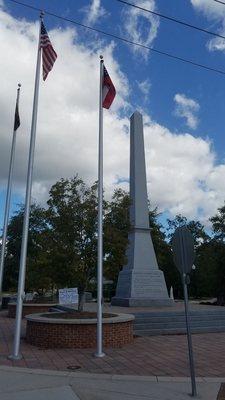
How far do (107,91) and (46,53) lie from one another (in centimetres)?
203

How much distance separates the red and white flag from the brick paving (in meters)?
6.94

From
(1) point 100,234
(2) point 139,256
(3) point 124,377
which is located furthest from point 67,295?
(3) point 124,377

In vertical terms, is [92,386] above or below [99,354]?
below

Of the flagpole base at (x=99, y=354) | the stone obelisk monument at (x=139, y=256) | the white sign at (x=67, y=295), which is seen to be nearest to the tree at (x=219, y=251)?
the stone obelisk monument at (x=139, y=256)

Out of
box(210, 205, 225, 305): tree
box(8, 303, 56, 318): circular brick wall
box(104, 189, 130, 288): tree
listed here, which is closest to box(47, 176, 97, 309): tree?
box(104, 189, 130, 288): tree

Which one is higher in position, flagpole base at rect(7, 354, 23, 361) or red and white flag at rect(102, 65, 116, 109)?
red and white flag at rect(102, 65, 116, 109)

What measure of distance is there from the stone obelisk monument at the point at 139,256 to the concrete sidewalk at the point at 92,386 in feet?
44.6

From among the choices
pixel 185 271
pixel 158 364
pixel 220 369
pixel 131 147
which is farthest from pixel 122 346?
pixel 131 147

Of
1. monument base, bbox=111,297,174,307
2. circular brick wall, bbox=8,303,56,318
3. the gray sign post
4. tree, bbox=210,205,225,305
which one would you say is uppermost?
tree, bbox=210,205,225,305

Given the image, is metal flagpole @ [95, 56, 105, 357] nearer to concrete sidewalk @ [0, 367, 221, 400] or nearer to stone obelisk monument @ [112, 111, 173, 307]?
concrete sidewalk @ [0, 367, 221, 400]

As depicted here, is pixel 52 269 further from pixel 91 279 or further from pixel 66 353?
pixel 66 353

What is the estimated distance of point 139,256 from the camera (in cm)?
2433

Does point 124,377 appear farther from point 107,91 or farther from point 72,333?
point 107,91

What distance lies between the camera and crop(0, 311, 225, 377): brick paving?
9641 mm
